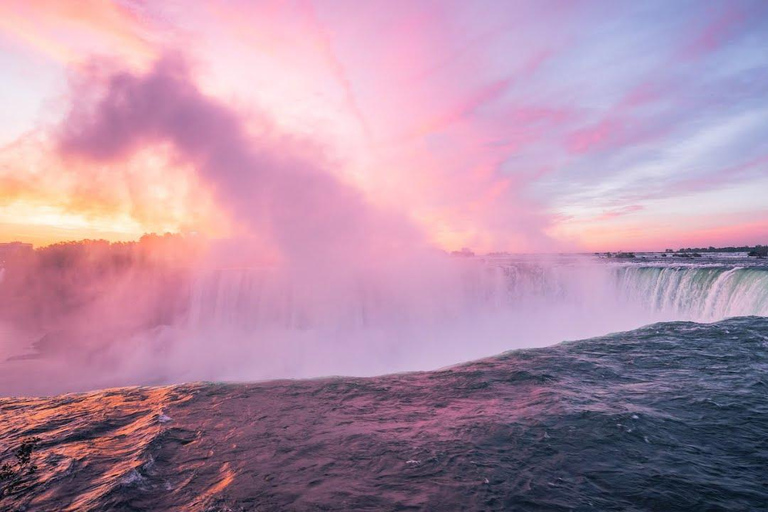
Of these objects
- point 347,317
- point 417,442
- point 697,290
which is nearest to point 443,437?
point 417,442

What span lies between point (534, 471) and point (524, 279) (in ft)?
93.0

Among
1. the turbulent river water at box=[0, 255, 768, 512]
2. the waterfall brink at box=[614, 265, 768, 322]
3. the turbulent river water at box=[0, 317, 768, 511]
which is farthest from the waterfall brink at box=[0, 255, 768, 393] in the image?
the turbulent river water at box=[0, 317, 768, 511]

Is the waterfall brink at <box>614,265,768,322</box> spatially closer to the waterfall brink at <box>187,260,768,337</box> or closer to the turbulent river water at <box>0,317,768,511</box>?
the waterfall brink at <box>187,260,768,337</box>

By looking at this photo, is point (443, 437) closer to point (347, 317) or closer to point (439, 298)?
point (347, 317)

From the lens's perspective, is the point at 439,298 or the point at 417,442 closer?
the point at 417,442

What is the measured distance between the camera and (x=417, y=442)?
637 centimetres

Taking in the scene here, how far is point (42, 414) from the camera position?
324 inches

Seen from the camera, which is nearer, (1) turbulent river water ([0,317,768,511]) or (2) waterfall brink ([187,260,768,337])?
(1) turbulent river water ([0,317,768,511])

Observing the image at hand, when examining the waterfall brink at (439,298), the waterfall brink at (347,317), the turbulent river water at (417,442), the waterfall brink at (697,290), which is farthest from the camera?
the waterfall brink at (439,298)

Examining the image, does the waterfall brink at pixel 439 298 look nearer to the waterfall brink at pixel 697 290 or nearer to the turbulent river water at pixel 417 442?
the waterfall brink at pixel 697 290

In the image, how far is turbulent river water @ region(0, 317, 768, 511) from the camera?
482 cm

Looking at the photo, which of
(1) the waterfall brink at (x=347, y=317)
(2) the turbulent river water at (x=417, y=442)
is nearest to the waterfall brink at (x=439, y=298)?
(1) the waterfall brink at (x=347, y=317)

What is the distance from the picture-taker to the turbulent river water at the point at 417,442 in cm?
482

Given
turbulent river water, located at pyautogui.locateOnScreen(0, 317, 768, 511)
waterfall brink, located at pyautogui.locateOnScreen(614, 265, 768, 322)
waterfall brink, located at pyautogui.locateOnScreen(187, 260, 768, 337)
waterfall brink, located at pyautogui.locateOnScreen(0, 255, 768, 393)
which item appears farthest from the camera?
waterfall brink, located at pyautogui.locateOnScreen(187, 260, 768, 337)
